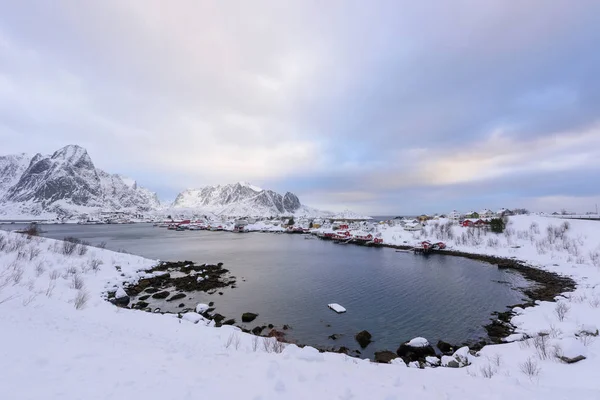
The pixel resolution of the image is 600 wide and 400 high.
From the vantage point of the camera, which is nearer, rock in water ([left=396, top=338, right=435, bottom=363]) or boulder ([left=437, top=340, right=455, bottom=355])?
rock in water ([left=396, top=338, right=435, bottom=363])

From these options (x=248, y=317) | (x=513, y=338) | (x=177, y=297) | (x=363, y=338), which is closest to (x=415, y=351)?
(x=363, y=338)

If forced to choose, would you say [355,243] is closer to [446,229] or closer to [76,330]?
[446,229]

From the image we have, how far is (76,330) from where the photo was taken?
30.2ft

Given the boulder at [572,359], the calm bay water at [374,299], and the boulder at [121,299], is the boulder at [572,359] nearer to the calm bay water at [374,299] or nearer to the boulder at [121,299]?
the calm bay water at [374,299]

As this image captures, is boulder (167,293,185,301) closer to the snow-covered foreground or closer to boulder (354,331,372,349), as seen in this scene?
the snow-covered foreground

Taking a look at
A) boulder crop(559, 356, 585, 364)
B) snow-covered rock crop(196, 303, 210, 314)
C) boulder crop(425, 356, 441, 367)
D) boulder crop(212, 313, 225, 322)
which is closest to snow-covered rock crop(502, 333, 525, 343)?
boulder crop(425, 356, 441, 367)

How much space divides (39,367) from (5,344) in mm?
1972

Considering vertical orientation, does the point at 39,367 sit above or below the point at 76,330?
above

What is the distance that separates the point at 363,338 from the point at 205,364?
33.1 feet

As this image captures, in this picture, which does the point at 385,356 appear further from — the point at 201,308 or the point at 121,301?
the point at 121,301

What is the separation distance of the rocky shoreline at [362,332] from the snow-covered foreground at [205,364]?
169 centimetres

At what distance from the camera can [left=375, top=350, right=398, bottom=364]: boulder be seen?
11.8 metres

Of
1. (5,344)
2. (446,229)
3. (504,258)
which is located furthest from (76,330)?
(446,229)

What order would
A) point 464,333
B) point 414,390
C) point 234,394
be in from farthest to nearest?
point 464,333
point 414,390
point 234,394
